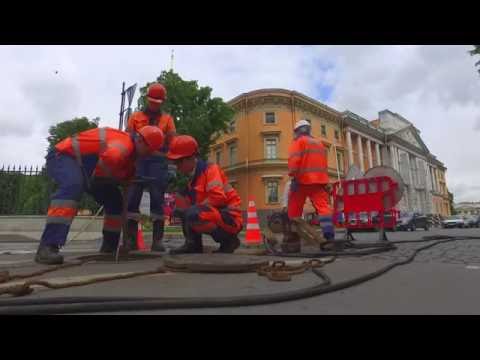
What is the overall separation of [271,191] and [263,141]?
5004mm

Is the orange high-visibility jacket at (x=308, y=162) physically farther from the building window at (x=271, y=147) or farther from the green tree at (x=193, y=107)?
the building window at (x=271, y=147)

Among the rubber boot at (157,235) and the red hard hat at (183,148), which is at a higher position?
the red hard hat at (183,148)

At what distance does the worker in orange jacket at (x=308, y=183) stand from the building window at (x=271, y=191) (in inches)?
950

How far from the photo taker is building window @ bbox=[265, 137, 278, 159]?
97.1 ft

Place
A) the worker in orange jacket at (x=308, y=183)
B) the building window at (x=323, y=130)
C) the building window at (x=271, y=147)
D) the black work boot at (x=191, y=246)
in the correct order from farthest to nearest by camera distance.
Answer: the building window at (x=323, y=130) → the building window at (x=271, y=147) → the worker in orange jacket at (x=308, y=183) → the black work boot at (x=191, y=246)

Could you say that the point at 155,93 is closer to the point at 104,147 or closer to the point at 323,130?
the point at 104,147

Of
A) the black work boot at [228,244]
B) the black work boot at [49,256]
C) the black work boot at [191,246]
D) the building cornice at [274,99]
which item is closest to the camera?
the black work boot at [49,256]

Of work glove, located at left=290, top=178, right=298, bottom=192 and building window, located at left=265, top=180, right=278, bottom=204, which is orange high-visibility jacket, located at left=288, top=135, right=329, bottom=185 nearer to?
work glove, located at left=290, top=178, right=298, bottom=192

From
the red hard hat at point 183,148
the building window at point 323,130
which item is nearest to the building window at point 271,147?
the building window at point 323,130

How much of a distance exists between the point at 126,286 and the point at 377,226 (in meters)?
4.61

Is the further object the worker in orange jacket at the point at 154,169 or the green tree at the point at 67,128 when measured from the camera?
the green tree at the point at 67,128

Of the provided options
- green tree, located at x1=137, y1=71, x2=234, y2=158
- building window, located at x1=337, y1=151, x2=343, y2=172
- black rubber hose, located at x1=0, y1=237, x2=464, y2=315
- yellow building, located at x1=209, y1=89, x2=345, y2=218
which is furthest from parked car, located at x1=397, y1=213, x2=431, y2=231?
black rubber hose, located at x1=0, y1=237, x2=464, y2=315

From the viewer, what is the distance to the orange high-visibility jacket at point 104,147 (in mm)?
2732
